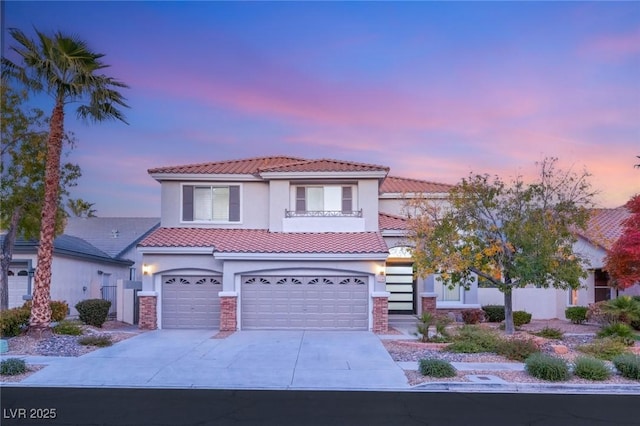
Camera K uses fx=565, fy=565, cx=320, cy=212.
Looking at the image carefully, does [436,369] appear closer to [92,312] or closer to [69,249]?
[92,312]

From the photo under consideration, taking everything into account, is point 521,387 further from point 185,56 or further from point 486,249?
point 185,56

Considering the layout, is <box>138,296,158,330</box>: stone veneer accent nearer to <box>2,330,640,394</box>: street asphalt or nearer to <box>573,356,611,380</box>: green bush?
<box>2,330,640,394</box>: street asphalt

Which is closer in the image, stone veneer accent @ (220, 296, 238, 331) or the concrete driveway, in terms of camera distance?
the concrete driveway

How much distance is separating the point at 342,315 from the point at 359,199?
5.23 m

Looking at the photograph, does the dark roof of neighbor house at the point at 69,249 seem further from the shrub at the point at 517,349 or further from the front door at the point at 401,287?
the shrub at the point at 517,349

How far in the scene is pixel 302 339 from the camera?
18141mm

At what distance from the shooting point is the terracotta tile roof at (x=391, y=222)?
951 inches

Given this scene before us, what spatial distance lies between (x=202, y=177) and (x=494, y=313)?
13.6 meters

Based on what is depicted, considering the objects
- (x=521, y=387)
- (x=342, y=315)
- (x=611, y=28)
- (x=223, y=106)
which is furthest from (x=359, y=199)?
(x=521, y=387)

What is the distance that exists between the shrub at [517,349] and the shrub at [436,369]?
104 inches

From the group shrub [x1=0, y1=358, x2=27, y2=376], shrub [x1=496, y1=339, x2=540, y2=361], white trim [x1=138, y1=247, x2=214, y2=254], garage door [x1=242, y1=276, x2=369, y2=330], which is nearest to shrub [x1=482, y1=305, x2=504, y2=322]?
garage door [x1=242, y1=276, x2=369, y2=330]

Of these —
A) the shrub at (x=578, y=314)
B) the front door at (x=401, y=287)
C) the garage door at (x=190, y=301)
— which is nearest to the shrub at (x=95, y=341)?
the garage door at (x=190, y=301)

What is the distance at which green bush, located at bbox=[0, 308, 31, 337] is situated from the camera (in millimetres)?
16656

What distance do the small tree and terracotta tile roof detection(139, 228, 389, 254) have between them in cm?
384
